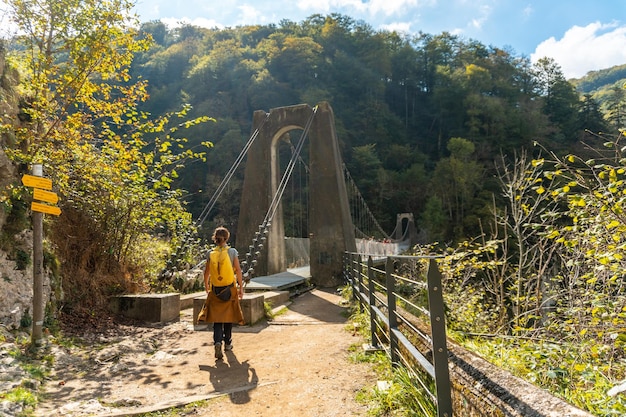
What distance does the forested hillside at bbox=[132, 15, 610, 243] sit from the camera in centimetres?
2530

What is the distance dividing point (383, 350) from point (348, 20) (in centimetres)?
4026

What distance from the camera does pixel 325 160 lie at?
923 cm

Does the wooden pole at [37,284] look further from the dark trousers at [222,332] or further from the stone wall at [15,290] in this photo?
the dark trousers at [222,332]

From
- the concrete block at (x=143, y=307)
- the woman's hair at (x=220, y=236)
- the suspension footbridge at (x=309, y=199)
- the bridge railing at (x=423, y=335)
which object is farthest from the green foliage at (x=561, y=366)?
the suspension footbridge at (x=309, y=199)

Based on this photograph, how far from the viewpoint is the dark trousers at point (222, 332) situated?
3.07 meters

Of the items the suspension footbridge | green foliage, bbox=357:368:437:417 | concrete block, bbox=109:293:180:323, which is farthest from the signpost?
the suspension footbridge

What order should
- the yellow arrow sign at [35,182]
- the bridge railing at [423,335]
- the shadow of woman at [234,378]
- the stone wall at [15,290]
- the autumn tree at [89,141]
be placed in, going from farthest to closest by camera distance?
the autumn tree at [89,141] < the stone wall at [15,290] < the yellow arrow sign at [35,182] < the shadow of woman at [234,378] < the bridge railing at [423,335]

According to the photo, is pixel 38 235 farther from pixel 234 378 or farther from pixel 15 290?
pixel 234 378

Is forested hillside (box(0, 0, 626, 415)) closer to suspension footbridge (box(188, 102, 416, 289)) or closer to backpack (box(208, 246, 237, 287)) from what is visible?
backpack (box(208, 246, 237, 287))

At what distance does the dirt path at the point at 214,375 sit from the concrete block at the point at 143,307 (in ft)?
1.13

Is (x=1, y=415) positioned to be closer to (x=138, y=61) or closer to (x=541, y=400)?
(x=541, y=400)

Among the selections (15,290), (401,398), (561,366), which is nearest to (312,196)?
(15,290)

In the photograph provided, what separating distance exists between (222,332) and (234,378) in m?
0.65

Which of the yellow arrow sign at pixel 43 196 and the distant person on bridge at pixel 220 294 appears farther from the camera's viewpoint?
the distant person on bridge at pixel 220 294
